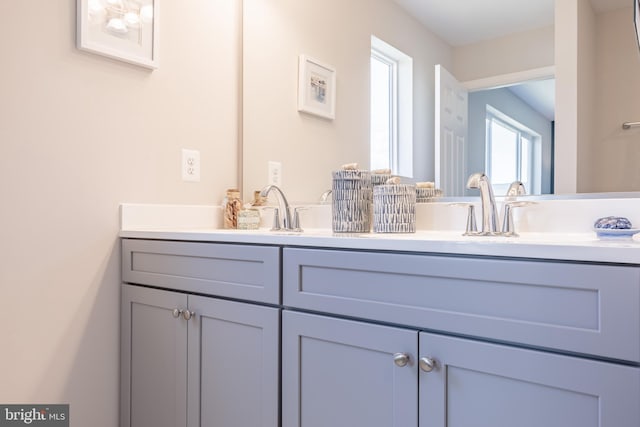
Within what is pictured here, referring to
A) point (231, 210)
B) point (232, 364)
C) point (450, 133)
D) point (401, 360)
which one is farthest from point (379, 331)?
point (231, 210)

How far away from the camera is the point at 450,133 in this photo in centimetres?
143

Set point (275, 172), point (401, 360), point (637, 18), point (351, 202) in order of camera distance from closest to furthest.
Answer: point (401, 360), point (637, 18), point (351, 202), point (275, 172)

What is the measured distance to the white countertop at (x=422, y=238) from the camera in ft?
2.48

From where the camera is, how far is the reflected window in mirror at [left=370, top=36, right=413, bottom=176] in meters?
1.55

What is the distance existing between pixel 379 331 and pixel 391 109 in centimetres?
88

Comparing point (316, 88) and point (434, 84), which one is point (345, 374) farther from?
point (316, 88)

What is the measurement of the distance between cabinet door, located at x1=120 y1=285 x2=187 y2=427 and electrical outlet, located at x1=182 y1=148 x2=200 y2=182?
45 cm

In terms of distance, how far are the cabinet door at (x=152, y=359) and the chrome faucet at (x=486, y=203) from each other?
0.86m

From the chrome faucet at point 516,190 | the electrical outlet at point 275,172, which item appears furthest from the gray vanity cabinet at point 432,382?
the electrical outlet at point 275,172

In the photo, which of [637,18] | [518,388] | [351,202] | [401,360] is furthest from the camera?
[351,202]

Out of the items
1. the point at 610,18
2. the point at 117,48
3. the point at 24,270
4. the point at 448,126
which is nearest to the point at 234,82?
the point at 117,48

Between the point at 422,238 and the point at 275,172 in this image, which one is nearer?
the point at 422,238

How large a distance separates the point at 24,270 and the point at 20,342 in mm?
199

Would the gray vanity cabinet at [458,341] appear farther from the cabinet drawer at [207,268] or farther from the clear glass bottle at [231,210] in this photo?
the clear glass bottle at [231,210]
